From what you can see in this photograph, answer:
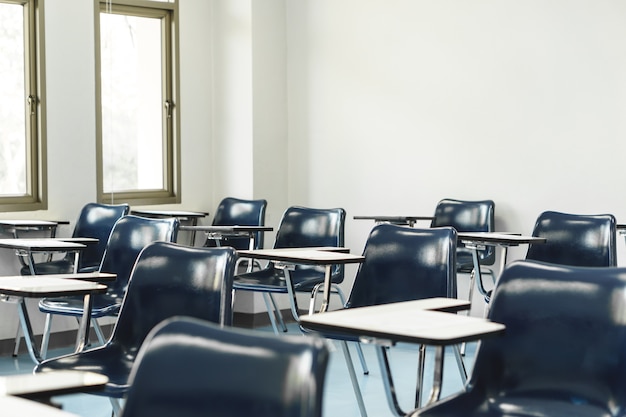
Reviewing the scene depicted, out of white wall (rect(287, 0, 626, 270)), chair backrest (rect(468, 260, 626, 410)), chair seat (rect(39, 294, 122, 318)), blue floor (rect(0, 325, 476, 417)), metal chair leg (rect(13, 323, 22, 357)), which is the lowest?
blue floor (rect(0, 325, 476, 417))

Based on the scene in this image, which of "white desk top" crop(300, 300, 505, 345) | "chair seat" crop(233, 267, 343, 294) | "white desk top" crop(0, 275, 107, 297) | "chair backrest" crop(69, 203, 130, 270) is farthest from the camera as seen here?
"chair backrest" crop(69, 203, 130, 270)

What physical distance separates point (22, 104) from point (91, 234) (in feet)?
3.39

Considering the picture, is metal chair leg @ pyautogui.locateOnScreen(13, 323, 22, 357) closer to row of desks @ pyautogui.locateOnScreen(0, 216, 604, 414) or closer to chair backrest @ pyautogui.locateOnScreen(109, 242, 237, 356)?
row of desks @ pyautogui.locateOnScreen(0, 216, 604, 414)

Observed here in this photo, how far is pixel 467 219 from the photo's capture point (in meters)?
6.16

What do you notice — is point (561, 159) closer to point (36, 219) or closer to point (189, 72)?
point (189, 72)

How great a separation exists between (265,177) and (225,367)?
5684mm

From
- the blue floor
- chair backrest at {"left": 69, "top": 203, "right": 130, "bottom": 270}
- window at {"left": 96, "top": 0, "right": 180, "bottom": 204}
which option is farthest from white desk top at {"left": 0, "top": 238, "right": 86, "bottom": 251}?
window at {"left": 96, "top": 0, "right": 180, "bottom": 204}

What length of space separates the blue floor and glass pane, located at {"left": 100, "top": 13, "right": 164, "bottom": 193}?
1475 millimetres

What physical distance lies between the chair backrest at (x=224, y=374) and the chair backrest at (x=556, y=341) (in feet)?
3.72

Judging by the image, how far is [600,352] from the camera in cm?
245

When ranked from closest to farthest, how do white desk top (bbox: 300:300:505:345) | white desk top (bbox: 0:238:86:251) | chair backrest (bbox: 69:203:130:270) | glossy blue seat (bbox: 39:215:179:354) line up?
white desk top (bbox: 300:300:505:345) < glossy blue seat (bbox: 39:215:179:354) < white desk top (bbox: 0:238:86:251) < chair backrest (bbox: 69:203:130:270)

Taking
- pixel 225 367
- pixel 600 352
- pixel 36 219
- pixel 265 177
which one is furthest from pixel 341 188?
pixel 225 367

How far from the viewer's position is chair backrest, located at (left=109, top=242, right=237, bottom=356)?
299 centimetres

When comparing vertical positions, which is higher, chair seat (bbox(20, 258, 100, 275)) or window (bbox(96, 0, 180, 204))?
window (bbox(96, 0, 180, 204))
